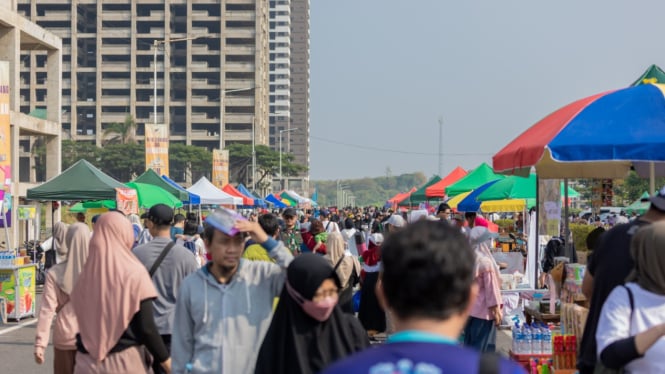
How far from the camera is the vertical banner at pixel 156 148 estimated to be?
3125 centimetres

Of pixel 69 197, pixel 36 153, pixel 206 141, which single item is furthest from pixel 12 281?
pixel 206 141

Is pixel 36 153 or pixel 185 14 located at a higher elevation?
pixel 185 14

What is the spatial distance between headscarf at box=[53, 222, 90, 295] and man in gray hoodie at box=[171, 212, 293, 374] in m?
2.28

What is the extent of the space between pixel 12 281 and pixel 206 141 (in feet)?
339

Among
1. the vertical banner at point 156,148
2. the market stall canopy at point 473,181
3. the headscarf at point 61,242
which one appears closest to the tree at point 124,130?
the vertical banner at point 156,148

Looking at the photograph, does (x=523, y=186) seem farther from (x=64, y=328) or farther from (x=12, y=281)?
(x=64, y=328)

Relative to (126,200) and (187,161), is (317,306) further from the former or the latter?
(187,161)

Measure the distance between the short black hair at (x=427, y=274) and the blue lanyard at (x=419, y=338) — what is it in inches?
2.0

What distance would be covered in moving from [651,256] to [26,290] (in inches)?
530

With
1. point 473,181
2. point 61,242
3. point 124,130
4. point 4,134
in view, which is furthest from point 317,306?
point 124,130

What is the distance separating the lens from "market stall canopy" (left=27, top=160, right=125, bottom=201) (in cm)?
1861

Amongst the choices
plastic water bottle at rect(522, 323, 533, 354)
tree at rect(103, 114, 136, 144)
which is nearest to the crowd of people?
plastic water bottle at rect(522, 323, 533, 354)

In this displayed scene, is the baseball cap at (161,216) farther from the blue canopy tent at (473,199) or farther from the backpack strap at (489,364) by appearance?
the blue canopy tent at (473,199)

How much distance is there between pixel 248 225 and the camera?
4465 mm
